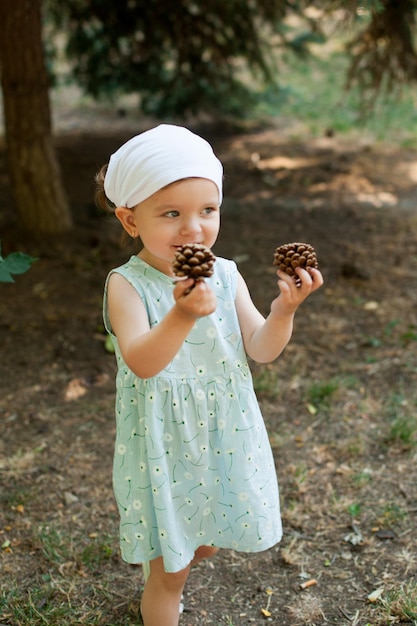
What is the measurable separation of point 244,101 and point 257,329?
5620mm

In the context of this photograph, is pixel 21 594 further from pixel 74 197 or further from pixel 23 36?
pixel 74 197

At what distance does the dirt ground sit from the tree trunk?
8.4 inches

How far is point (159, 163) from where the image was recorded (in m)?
1.68

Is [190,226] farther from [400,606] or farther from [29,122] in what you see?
[29,122]

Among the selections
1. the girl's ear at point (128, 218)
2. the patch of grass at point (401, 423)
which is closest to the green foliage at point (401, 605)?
the patch of grass at point (401, 423)

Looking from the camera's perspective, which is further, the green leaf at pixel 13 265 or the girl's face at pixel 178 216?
the green leaf at pixel 13 265

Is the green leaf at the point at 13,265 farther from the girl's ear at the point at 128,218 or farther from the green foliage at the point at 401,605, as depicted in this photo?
the green foliage at the point at 401,605

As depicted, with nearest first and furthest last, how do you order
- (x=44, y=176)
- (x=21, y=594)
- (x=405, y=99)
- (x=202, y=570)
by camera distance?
1. (x=21, y=594)
2. (x=202, y=570)
3. (x=44, y=176)
4. (x=405, y=99)

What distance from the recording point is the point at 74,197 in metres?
5.91

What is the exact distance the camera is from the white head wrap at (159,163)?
168 centimetres

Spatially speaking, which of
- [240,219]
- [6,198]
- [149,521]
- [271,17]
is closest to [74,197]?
[6,198]

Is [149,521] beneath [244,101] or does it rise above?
above

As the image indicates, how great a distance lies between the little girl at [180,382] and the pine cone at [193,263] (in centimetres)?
18

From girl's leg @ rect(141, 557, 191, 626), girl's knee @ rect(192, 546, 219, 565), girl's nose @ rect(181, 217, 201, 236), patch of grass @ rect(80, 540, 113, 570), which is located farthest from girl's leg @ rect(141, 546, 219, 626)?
girl's nose @ rect(181, 217, 201, 236)
